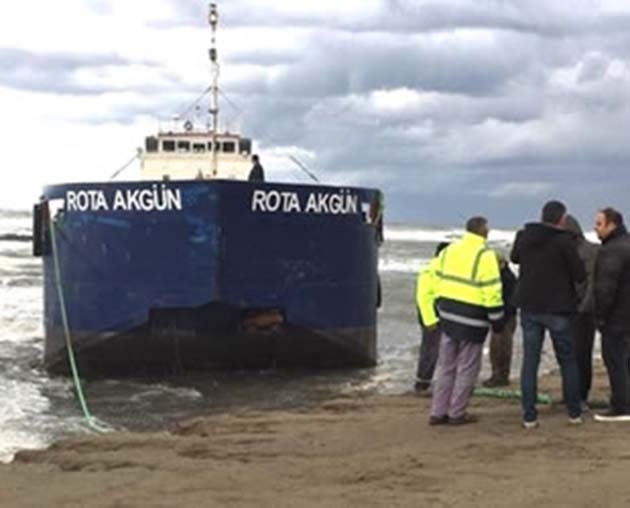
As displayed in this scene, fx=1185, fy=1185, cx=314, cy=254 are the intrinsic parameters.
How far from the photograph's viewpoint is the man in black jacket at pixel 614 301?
824cm

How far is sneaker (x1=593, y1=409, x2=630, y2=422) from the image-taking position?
27.9ft

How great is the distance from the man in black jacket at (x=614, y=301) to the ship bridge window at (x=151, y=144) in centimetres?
1247

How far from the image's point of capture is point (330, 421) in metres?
9.42

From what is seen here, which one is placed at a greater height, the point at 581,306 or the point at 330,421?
the point at 581,306

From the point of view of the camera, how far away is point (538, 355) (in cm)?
840

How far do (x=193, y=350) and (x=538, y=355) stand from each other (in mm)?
7275

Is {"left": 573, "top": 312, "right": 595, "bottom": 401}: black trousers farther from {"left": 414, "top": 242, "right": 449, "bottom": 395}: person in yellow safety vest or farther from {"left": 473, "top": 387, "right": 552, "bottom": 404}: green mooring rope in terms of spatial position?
{"left": 414, "top": 242, "right": 449, "bottom": 395}: person in yellow safety vest

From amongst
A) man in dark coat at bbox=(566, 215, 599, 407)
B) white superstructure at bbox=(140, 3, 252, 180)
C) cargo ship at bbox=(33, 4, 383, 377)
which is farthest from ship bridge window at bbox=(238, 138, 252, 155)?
man in dark coat at bbox=(566, 215, 599, 407)

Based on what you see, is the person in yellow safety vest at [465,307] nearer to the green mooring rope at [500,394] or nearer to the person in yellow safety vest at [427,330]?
the person in yellow safety vest at [427,330]

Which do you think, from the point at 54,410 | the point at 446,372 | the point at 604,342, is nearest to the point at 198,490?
the point at 446,372

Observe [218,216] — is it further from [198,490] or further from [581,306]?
[198,490]

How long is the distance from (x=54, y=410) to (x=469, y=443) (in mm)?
5650

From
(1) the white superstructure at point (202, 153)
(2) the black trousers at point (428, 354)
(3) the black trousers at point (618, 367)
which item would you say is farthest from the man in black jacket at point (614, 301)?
(1) the white superstructure at point (202, 153)

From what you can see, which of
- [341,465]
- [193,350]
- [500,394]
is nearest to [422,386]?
[500,394]
